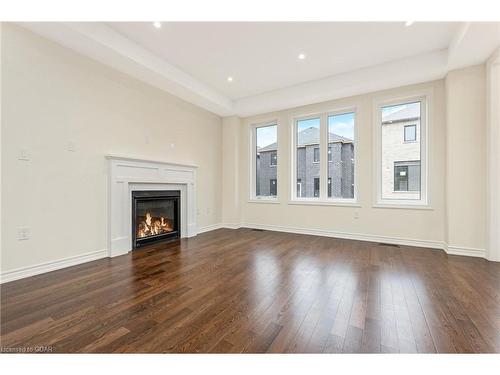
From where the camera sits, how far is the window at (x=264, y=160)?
218 inches

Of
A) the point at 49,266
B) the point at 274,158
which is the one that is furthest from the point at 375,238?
the point at 49,266

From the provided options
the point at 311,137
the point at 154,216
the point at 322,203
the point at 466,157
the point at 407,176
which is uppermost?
the point at 311,137

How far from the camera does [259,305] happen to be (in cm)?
196

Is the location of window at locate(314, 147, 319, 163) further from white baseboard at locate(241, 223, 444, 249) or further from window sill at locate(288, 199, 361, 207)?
white baseboard at locate(241, 223, 444, 249)

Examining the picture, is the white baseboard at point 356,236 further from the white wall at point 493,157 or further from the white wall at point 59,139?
the white wall at point 59,139

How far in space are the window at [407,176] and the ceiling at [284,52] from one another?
1.42 metres

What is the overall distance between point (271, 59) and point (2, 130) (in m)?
3.52

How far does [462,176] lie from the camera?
3.46 meters

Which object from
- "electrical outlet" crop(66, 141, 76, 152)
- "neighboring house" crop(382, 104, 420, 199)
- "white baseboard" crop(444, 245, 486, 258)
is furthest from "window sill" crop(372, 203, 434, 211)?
"electrical outlet" crop(66, 141, 76, 152)

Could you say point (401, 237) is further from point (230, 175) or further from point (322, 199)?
point (230, 175)

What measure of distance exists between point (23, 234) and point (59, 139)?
3.86ft

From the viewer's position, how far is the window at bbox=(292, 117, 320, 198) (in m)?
5.03

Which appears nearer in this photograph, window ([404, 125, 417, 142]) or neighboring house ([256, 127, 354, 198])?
window ([404, 125, 417, 142])

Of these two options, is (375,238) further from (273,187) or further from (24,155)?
(24,155)
